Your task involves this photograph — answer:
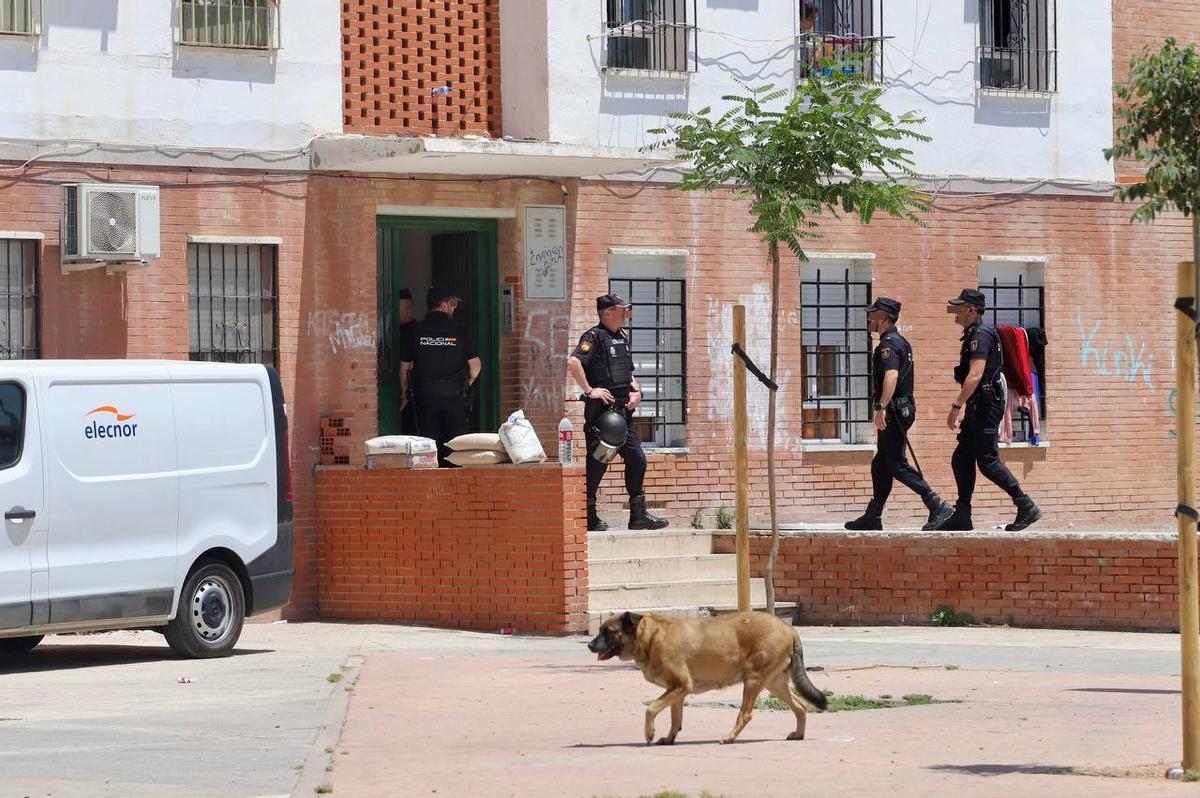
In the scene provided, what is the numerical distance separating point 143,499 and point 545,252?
5727 mm

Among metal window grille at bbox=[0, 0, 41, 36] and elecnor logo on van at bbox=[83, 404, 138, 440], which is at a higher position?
metal window grille at bbox=[0, 0, 41, 36]

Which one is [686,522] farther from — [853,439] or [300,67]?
[300,67]

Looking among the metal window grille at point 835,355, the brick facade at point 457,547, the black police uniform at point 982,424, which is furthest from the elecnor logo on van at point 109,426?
the metal window grille at point 835,355

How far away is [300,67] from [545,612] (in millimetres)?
5131

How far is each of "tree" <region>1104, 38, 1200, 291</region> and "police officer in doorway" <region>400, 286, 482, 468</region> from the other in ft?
25.5

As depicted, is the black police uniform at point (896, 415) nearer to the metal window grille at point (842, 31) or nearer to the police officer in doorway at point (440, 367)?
the police officer in doorway at point (440, 367)

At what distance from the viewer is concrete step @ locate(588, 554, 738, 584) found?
17.0 metres

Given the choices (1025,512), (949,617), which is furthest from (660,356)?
(949,617)

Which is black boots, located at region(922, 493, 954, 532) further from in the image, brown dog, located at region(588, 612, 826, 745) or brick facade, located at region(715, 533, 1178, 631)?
brown dog, located at region(588, 612, 826, 745)

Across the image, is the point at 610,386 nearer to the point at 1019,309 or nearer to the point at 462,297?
the point at 462,297

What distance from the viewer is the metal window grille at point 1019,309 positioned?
21062 millimetres

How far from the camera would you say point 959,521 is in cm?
1742

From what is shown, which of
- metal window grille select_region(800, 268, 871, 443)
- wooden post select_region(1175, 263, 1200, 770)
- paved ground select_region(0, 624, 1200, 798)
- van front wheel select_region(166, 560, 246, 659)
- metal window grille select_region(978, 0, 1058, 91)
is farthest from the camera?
metal window grille select_region(978, 0, 1058, 91)

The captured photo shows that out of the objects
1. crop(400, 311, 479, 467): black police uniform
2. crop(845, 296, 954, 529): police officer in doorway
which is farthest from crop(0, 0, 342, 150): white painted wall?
crop(845, 296, 954, 529): police officer in doorway
